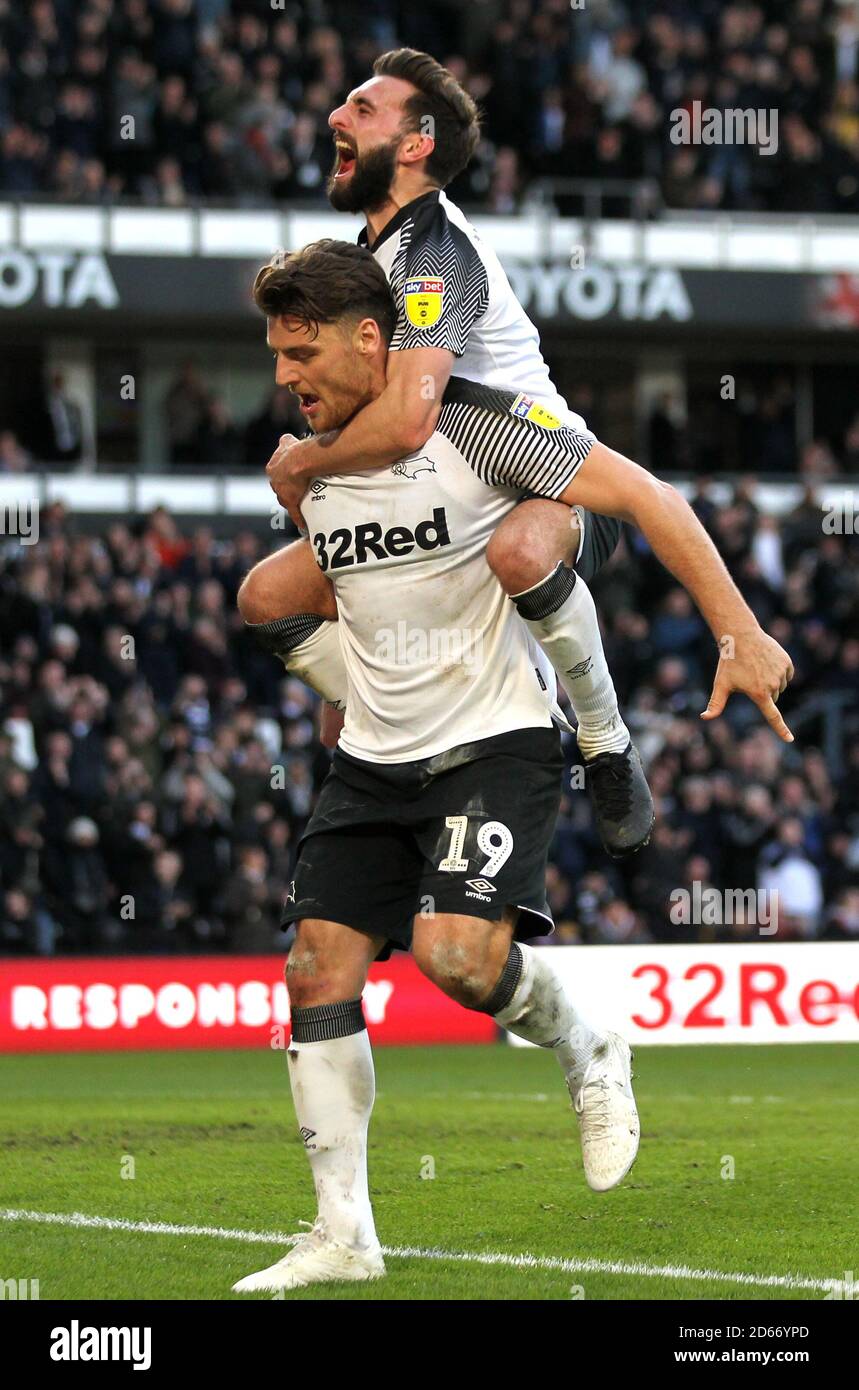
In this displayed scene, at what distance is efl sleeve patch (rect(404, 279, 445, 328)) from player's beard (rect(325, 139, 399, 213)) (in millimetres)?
469

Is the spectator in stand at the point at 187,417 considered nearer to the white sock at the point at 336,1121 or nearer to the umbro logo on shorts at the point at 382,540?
the umbro logo on shorts at the point at 382,540

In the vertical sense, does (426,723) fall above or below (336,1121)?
above

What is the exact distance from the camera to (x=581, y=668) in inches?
238

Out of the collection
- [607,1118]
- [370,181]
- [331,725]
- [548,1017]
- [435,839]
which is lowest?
[607,1118]

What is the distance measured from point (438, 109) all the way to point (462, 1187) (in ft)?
11.6

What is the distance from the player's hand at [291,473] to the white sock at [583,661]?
641mm

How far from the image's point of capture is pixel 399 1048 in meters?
14.5

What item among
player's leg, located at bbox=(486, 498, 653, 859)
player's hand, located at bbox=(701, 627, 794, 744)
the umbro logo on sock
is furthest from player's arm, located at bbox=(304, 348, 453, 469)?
player's hand, located at bbox=(701, 627, 794, 744)

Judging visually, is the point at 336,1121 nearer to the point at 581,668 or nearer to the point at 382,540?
the point at 581,668

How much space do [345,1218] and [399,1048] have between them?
897 centimetres

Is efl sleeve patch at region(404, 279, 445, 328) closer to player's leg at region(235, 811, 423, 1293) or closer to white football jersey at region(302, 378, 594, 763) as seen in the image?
white football jersey at region(302, 378, 594, 763)

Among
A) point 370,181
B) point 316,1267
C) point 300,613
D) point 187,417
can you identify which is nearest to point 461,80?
point 187,417

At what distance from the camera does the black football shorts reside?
5598 millimetres
